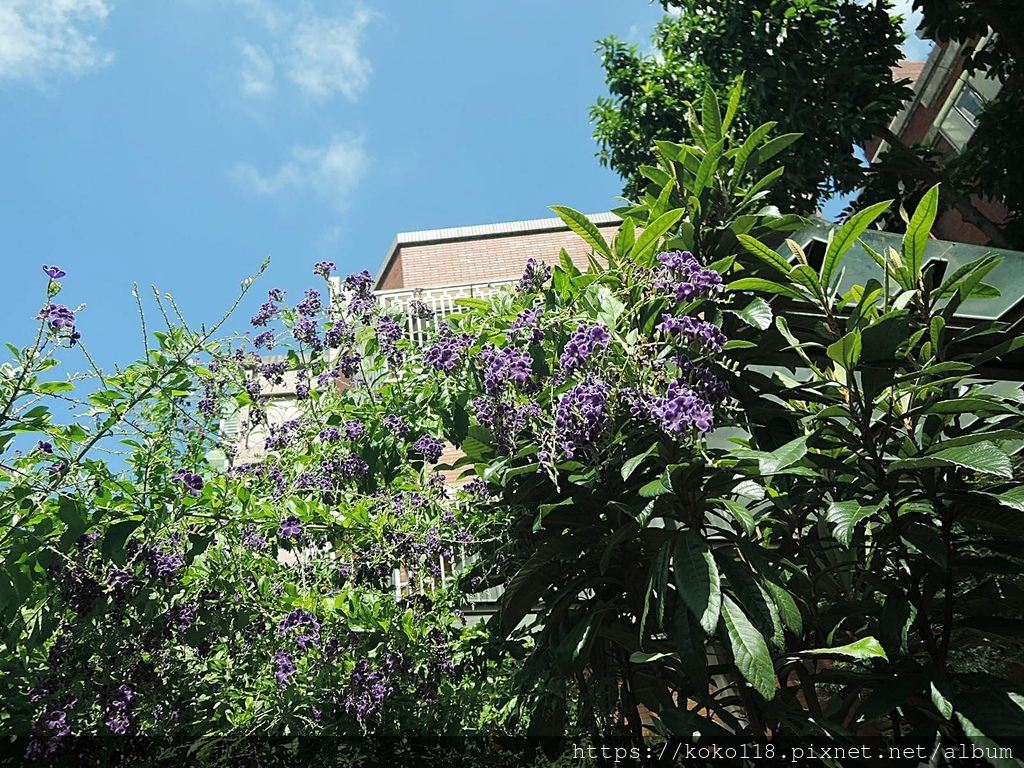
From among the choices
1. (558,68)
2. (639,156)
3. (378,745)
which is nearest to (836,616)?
(378,745)

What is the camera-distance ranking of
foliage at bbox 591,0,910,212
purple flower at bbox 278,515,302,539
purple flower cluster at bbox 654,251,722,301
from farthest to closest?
foliage at bbox 591,0,910,212 < purple flower at bbox 278,515,302,539 < purple flower cluster at bbox 654,251,722,301

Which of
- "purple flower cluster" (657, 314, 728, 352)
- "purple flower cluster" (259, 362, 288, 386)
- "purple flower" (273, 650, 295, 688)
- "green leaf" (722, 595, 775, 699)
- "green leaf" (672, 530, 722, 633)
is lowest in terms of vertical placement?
"green leaf" (722, 595, 775, 699)

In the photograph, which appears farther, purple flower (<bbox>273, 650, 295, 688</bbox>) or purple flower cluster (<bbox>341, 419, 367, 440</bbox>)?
purple flower cluster (<bbox>341, 419, 367, 440</bbox>)

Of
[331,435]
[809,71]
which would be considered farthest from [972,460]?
[809,71]

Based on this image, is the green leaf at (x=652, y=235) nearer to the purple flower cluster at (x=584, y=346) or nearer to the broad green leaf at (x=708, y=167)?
the broad green leaf at (x=708, y=167)

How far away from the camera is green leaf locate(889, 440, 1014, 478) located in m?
2.21

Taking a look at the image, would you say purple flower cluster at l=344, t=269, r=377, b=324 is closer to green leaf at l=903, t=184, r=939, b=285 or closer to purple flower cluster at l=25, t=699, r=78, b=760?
purple flower cluster at l=25, t=699, r=78, b=760

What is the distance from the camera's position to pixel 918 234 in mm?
2842

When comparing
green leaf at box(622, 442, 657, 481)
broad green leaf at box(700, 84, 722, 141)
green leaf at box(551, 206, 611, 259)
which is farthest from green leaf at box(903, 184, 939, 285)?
green leaf at box(622, 442, 657, 481)

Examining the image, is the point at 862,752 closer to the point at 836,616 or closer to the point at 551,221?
the point at 836,616

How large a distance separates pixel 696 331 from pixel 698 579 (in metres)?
0.70

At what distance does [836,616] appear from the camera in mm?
2768

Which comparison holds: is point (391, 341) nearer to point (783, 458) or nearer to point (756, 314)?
point (756, 314)

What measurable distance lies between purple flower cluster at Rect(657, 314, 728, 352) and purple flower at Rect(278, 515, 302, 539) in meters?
1.58
